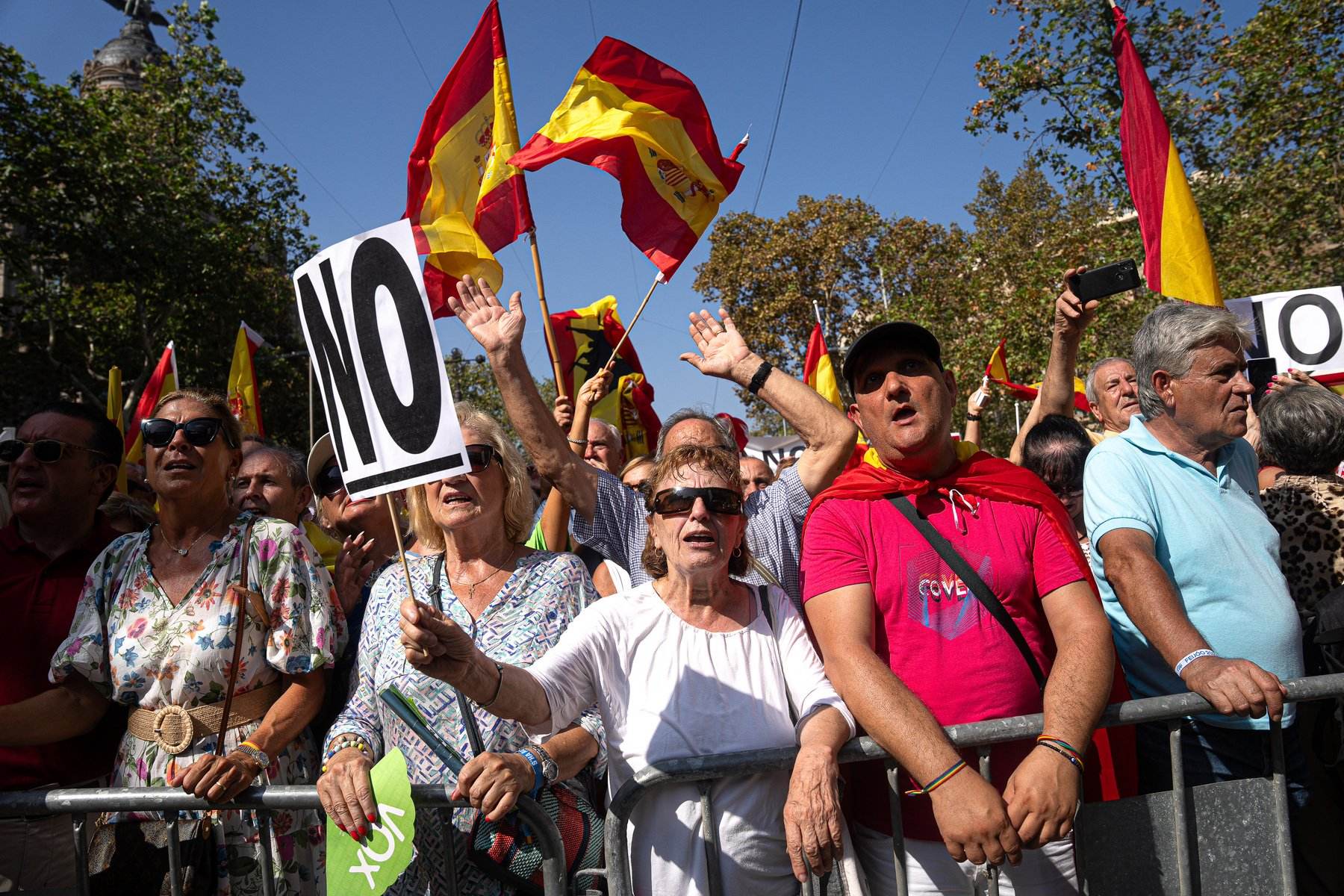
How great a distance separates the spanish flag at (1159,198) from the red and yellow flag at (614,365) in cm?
354

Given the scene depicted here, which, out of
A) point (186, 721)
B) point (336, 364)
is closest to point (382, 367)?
point (336, 364)

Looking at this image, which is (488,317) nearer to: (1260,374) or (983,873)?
(983,873)

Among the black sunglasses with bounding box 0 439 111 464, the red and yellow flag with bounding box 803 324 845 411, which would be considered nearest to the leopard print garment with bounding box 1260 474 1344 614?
the black sunglasses with bounding box 0 439 111 464

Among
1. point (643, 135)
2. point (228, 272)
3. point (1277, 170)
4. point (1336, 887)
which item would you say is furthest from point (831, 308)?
point (1336, 887)

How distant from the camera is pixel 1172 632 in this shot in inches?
100

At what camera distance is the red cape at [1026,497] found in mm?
2482

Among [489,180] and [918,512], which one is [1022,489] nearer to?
[918,512]

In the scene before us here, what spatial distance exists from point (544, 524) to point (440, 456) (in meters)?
1.95

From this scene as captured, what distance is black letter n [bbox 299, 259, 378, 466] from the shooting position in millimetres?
2531

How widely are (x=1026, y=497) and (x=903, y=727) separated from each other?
0.74m

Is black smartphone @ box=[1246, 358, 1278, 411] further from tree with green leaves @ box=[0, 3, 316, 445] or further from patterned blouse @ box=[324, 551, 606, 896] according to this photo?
tree with green leaves @ box=[0, 3, 316, 445]

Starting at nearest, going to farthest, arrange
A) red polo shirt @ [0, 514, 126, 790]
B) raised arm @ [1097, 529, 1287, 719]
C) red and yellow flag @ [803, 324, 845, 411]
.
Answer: raised arm @ [1097, 529, 1287, 719], red polo shirt @ [0, 514, 126, 790], red and yellow flag @ [803, 324, 845, 411]

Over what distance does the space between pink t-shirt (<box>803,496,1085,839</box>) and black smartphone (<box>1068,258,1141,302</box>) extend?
1623 mm

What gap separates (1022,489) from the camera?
2594mm
